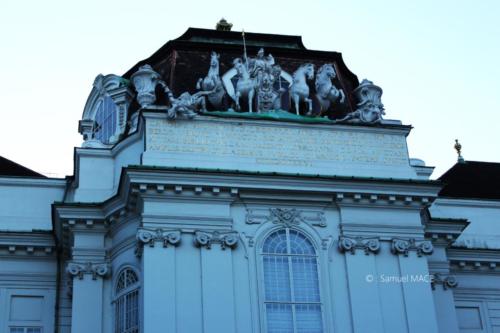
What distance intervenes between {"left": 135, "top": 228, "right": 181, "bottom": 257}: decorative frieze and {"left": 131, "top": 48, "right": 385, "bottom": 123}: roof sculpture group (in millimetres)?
4056

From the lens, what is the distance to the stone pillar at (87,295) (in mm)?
23531

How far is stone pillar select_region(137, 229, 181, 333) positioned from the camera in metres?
21.6

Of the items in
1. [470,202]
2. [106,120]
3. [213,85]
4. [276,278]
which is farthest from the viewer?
[470,202]

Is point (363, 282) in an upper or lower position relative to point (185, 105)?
lower

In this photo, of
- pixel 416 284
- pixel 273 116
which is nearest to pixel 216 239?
pixel 273 116

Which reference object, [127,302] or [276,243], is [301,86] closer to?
[276,243]

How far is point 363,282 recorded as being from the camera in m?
23.3

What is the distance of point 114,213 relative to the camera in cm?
2428

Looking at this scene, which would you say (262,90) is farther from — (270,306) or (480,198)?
(480,198)

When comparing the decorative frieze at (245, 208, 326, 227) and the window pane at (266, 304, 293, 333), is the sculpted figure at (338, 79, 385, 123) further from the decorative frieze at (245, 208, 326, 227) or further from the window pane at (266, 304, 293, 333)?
the window pane at (266, 304, 293, 333)

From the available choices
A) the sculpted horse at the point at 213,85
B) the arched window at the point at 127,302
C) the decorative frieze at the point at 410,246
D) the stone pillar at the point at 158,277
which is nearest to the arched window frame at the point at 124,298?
the arched window at the point at 127,302

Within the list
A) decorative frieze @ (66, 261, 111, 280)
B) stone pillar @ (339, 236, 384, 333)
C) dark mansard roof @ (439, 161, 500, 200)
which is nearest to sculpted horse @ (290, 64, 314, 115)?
stone pillar @ (339, 236, 384, 333)

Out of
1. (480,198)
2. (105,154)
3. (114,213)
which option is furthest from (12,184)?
(480,198)

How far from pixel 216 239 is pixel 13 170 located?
1017cm
